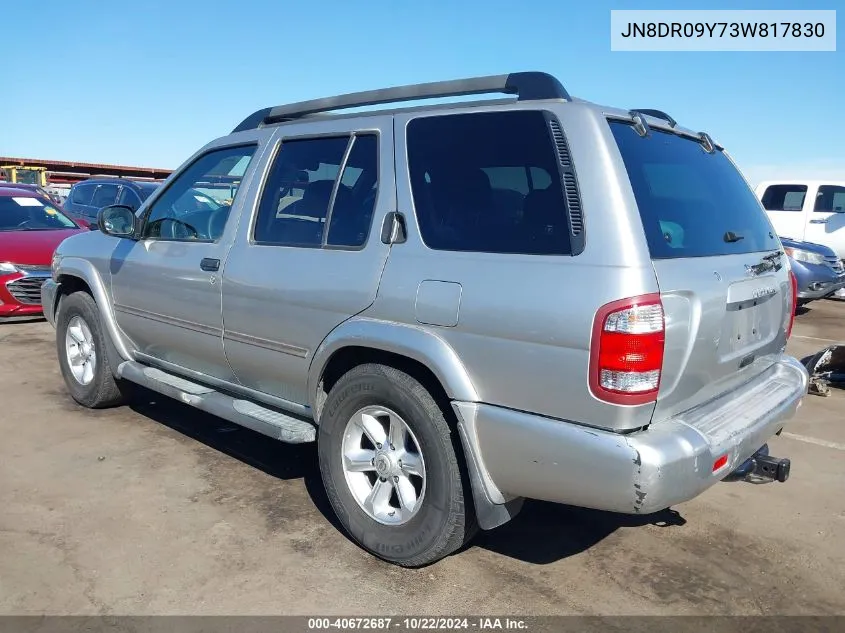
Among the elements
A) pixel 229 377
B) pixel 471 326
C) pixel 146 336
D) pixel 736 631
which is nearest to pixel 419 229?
pixel 471 326

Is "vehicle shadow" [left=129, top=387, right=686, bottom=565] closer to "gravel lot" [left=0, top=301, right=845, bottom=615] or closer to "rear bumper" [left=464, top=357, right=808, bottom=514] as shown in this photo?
"gravel lot" [left=0, top=301, right=845, bottom=615]

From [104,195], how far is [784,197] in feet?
42.2

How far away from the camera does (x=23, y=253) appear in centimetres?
819

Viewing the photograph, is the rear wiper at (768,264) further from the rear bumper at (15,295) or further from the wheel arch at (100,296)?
the rear bumper at (15,295)

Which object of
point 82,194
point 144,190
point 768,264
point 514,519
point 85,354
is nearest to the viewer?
point 768,264

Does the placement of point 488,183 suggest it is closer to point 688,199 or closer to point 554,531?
point 688,199

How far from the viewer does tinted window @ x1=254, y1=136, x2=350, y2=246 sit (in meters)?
3.47

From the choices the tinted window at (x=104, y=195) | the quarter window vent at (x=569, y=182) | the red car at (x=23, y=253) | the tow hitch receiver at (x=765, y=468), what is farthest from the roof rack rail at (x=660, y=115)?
the tinted window at (x=104, y=195)

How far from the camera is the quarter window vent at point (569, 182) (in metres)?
2.56

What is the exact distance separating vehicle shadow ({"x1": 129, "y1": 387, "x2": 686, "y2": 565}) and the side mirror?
53.8 inches

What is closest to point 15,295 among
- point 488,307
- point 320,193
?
point 320,193

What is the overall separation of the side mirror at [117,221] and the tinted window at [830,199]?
42.9ft

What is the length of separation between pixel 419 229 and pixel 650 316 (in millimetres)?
1049

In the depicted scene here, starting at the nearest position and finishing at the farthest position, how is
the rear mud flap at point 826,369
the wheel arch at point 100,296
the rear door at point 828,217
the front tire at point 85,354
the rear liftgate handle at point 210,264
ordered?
the rear liftgate handle at point 210,264
the wheel arch at point 100,296
the front tire at point 85,354
the rear mud flap at point 826,369
the rear door at point 828,217
